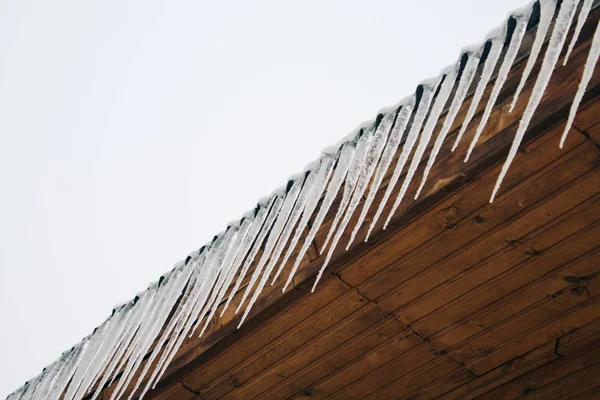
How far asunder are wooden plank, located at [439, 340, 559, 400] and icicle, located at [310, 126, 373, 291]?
115cm

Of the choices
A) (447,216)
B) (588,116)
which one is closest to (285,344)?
(447,216)

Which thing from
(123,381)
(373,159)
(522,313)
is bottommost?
(123,381)

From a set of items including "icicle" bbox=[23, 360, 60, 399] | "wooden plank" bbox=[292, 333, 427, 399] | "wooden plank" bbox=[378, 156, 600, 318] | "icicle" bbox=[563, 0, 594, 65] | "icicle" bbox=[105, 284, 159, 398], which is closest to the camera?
"icicle" bbox=[563, 0, 594, 65]

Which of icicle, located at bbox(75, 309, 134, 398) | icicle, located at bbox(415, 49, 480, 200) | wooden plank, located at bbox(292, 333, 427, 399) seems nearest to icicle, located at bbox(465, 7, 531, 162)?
icicle, located at bbox(415, 49, 480, 200)

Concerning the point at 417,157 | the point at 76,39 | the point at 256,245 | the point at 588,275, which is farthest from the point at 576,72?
the point at 76,39

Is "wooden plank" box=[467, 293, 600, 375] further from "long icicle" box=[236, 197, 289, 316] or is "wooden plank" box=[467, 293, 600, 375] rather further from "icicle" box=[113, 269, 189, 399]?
"icicle" box=[113, 269, 189, 399]

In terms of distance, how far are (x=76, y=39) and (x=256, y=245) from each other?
347ft

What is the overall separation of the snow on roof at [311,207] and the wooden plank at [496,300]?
0.64 meters

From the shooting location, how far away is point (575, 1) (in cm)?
183

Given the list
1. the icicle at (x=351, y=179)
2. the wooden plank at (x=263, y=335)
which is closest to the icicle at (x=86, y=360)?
the wooden plank at (x=263, y=335)

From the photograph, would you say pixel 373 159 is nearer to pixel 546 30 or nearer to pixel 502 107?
pixel 502 107

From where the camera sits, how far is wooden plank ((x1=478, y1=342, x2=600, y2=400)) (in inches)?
112

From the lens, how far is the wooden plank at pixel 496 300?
96.0 inches

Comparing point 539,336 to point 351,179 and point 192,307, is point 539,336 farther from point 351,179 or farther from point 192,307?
point 192,307
